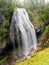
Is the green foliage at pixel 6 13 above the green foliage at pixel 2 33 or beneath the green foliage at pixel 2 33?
above

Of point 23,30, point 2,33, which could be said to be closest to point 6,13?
point 2,33

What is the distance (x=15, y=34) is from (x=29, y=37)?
2163mm

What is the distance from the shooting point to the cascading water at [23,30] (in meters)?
18.7

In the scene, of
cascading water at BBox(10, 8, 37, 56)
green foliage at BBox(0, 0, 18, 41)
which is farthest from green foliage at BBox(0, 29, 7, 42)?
cascading water at BBox(10, 8, 37, 56)

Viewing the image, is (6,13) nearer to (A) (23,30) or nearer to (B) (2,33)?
(B) (2,33)

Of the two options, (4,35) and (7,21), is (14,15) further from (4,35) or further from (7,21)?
(4,35)

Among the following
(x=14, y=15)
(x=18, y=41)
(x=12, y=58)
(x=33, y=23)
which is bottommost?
(x=12, y=58)

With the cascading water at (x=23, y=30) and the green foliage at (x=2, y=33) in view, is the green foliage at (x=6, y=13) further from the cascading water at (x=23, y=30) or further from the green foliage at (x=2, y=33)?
the cascading water at (x=23, y=30)

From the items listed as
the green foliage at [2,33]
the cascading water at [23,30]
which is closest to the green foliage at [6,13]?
the green foliage at [2,33]

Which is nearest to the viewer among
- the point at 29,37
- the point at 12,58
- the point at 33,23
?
the point at 12,58

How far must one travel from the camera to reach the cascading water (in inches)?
736

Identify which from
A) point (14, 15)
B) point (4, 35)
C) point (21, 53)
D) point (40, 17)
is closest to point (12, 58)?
point (21, 53)

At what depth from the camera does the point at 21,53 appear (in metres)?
18.5

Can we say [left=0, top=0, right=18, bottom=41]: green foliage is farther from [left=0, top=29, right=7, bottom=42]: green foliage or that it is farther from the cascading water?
the cascading water
